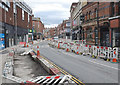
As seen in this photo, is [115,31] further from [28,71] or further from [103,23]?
[28,71]

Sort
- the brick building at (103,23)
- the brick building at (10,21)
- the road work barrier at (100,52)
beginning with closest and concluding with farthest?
the road work barrier at (100,52) → the brick building at (103,23) → the brick building at (10,21)

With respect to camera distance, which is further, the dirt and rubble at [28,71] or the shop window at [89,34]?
the shop window at [89,34]

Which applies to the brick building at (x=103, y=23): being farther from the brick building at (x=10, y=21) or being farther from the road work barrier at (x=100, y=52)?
the brick building at (x=10, y=21)

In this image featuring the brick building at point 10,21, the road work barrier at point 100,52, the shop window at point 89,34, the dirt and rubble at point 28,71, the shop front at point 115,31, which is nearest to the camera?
the dirt and rubble at point 28,71

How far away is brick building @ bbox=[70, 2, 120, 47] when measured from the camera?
1816cm

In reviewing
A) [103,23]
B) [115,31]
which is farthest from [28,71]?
[103,23]

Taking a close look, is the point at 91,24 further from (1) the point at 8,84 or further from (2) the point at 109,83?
(1) the point at 8,84

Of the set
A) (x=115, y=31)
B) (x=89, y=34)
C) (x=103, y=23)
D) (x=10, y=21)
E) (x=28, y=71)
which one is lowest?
(x=28, y=71)

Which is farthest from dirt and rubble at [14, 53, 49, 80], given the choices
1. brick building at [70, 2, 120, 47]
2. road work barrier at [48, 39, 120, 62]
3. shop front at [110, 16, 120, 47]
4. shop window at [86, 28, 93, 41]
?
shop window at [86, 28, 93, 41]

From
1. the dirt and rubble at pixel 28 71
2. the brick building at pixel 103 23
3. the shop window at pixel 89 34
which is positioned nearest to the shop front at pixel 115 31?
the brick building at pixel 103 23

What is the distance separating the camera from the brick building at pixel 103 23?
59.6ft

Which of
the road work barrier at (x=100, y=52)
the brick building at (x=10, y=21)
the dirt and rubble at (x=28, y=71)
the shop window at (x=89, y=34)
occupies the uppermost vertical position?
the brick building at (x=10, y=21)

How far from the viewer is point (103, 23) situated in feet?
67.9

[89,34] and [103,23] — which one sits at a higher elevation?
[103,23]
